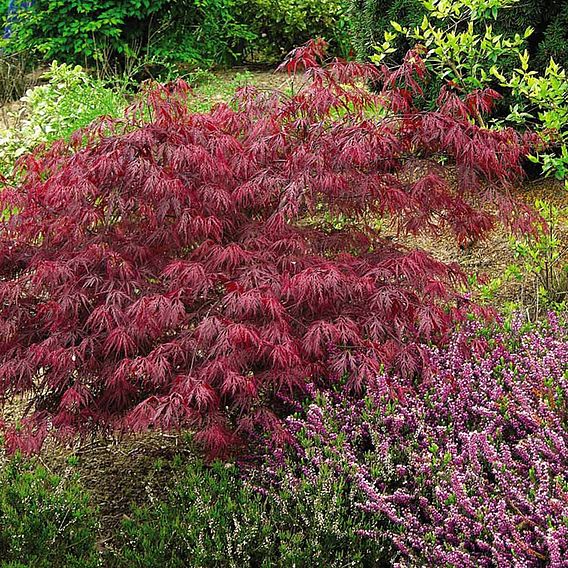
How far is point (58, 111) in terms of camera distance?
683 cm

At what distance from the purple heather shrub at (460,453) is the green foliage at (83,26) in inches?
249

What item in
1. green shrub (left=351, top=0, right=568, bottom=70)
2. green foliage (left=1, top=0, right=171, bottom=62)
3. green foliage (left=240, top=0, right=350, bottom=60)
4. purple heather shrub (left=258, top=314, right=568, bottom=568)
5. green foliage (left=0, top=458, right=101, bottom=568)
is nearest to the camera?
purple heather shrub (left=258, top=314, right=568, bottom=568)

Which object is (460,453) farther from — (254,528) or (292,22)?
(292,22)

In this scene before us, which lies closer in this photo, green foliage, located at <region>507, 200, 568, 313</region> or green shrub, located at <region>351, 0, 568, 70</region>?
green foliage, located at <region>507, 200, 568, 313</region>

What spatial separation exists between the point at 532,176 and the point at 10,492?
14.4 ft

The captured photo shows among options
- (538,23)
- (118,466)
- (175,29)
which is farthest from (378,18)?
(118,466)

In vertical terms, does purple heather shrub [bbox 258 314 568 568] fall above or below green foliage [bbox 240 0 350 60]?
above

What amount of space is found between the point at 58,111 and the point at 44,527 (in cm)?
451

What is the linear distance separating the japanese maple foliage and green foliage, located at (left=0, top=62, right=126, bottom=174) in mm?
3026

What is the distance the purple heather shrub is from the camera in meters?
2.67

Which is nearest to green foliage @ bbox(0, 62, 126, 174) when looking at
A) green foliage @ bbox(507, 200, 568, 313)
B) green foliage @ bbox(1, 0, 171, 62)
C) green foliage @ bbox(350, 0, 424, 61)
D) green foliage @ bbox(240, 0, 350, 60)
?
green foliage @ bbox(1, 0, 171, 62)

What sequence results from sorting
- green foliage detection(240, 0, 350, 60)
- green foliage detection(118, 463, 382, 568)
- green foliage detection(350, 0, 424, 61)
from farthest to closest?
green foliage detection(240, 0, 350, 60)
green foliage detection(350, 0, 424, 61)
green foliage detection(118, 463, 382, 568)

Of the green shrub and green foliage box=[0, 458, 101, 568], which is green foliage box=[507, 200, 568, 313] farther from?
green foliage box=[0, 458, 101, 568]

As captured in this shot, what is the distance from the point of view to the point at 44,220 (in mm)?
3609
